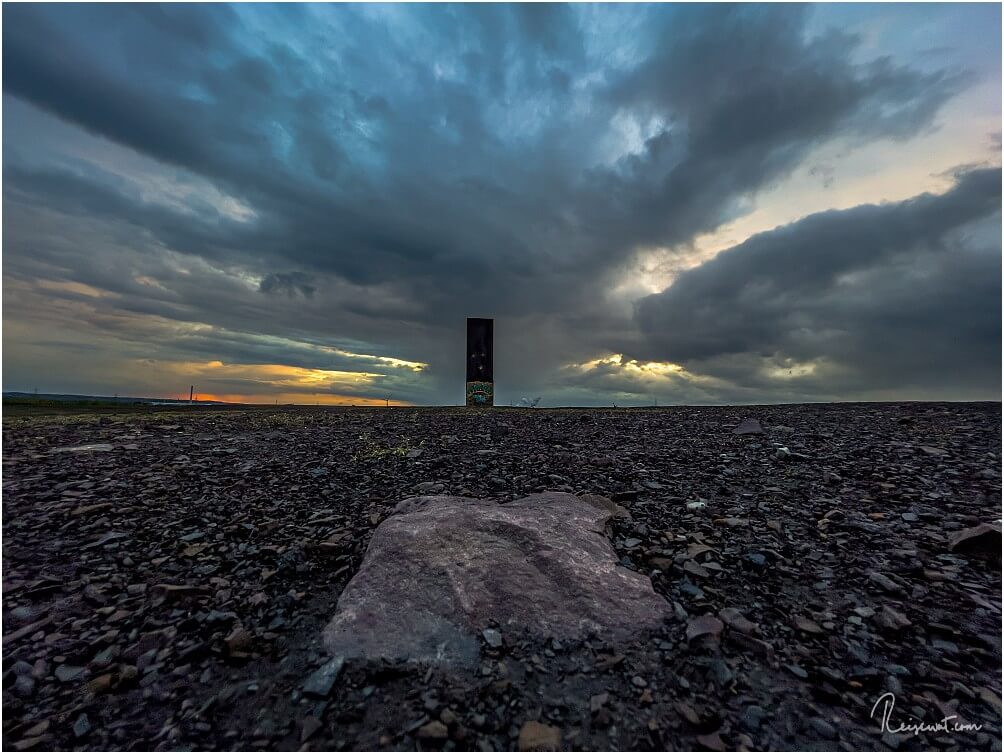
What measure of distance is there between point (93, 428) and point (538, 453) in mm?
12806

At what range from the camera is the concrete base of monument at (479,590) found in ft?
11.7

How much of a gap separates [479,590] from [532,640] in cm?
66

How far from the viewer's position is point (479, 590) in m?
4.00

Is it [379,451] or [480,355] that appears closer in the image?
[379,451]

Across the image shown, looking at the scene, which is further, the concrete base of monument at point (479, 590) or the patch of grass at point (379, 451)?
the patch of grass at point (379, 451)

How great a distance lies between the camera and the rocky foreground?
9.53 ft

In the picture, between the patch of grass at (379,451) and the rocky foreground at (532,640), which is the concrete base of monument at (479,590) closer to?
the rocky foreground at (532,640)

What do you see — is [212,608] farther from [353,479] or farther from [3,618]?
[353,479]

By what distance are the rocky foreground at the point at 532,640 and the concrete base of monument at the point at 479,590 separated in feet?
0.53
